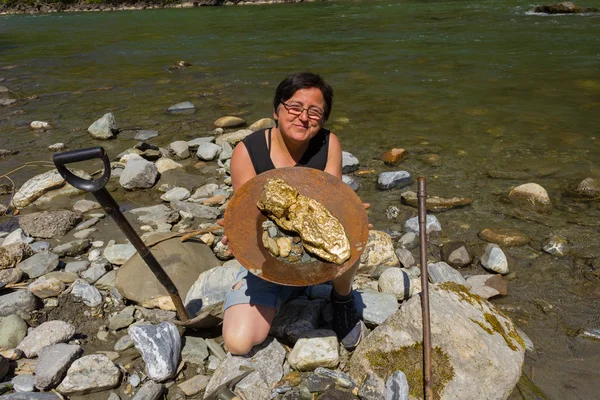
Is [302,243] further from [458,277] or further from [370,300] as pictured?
[458,277]

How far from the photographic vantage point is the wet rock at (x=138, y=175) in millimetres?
5617

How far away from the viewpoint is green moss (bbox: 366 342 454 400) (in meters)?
2.75

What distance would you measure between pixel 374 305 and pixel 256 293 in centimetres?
88

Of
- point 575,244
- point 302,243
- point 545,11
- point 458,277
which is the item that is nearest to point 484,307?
point 458,277

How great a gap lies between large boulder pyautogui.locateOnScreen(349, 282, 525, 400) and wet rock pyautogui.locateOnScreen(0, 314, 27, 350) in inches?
86.7

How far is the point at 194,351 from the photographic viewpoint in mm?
3139

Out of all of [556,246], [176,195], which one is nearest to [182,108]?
[176,195]

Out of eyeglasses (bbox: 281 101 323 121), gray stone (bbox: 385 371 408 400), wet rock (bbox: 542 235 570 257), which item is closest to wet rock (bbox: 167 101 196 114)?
eyeglasses (bbox: 281 101 323 121)

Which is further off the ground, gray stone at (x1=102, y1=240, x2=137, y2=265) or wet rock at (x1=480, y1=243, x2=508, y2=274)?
gray stone at (x1=102, y1=240, x2=137, y2=265)

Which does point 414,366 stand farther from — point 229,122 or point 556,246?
point 229,122

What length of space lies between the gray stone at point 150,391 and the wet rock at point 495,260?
2.81m

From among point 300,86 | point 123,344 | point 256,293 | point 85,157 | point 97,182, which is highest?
point 300,86

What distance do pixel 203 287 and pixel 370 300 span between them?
49.0 inches

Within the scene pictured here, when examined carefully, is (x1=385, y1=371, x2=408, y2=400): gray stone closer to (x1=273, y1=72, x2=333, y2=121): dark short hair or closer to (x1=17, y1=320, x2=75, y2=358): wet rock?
(x1=273, y1=72, x2=333, y2=121): dark short hair
